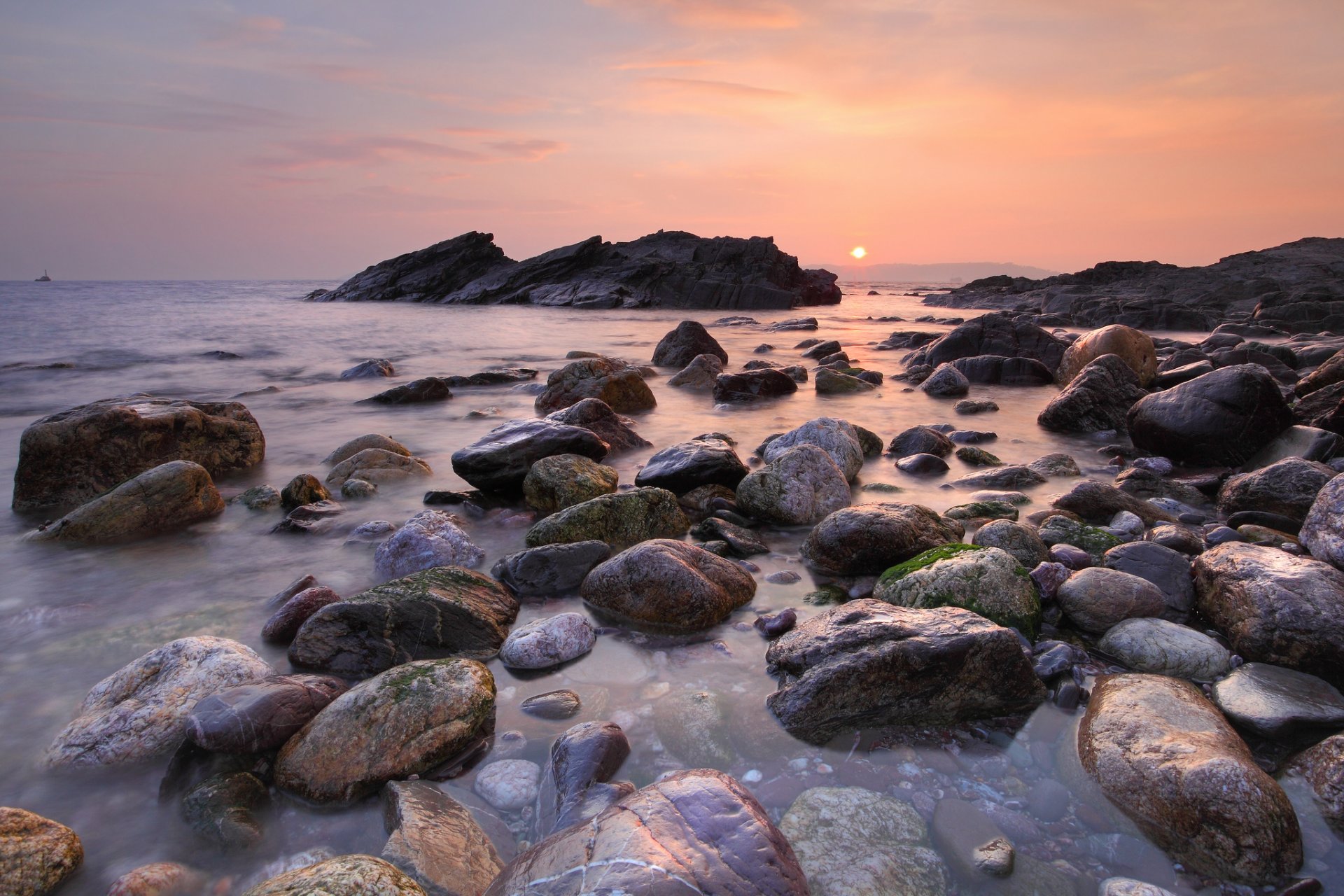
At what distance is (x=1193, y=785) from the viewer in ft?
6.83

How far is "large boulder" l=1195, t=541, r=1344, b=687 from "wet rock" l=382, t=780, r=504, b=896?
3.18m

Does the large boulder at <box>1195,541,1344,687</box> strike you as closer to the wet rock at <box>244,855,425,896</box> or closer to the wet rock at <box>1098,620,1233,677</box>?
the wet rock at <box>1098,620,1233,677</box>

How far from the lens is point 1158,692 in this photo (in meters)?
2.60

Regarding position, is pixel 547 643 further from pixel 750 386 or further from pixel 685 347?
pixel 685 347

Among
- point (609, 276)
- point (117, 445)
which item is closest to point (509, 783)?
point (117, 445)

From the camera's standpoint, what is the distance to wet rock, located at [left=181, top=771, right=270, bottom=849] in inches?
83.7

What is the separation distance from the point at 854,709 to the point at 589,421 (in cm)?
491

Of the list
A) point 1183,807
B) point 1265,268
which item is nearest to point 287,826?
point 1183,807

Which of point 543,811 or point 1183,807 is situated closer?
point 1183,807

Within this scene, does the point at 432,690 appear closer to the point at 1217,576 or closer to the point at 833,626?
the point at 833,626

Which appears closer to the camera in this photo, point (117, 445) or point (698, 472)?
point (698, 472)

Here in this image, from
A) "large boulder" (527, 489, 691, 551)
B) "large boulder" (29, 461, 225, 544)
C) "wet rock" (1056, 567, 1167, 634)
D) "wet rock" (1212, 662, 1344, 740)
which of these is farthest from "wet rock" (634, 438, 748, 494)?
"large boulder" (29, 461, 225, 544)

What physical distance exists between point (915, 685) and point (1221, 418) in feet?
18.0

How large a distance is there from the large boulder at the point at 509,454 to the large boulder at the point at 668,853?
3.79 m
